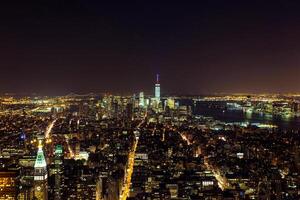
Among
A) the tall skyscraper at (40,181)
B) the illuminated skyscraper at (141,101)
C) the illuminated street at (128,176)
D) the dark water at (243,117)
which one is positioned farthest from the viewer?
the illuminated skyscraper at (141,101)

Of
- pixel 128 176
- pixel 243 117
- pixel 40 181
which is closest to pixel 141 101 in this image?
pixel 243 117

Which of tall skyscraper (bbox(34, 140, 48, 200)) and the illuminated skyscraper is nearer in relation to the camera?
tall skyscraper (bbox(34, 140, 48, 200))

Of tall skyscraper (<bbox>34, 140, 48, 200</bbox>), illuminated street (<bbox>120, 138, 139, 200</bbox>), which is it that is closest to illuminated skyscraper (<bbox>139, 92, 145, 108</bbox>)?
illuminated street (<bbox>120, 138, 139, 200</bbox>)

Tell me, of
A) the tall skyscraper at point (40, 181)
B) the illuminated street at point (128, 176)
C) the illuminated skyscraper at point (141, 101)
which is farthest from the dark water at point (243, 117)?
the tall skyscraper at point (40, 181)

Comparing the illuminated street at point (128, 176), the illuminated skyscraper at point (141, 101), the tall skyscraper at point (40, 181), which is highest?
the illuminated skyscraper at point (141, 101)

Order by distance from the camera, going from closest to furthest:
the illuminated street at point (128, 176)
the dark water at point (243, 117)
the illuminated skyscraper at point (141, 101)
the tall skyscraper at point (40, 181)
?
the tall skyscraper at point (40, 181) → the illuminated street at point (128, 176) → the dark water at point (243, 117) → the illuminated skyscraper at point (141, 101)

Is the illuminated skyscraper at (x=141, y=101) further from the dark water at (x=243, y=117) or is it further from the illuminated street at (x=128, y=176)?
the illuminated street at (x=128, y=176)

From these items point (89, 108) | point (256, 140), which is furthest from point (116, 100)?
point (256, 140)

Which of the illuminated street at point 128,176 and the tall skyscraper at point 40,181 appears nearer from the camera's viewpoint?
the tall skyscraper at point 40,181

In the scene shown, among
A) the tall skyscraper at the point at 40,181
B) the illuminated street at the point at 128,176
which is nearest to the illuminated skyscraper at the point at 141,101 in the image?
the illuminated street at the point at 128,176

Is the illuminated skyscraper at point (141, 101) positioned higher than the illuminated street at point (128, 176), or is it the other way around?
the illuminated skyscraper at point (141, 101)

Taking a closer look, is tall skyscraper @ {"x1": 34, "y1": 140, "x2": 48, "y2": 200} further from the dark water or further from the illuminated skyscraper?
the illuminated skyscraper
